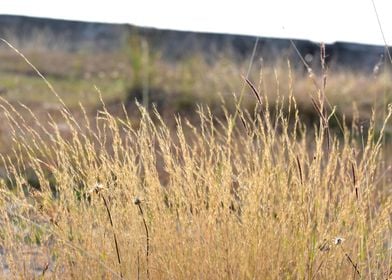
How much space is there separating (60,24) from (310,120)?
1034 cm

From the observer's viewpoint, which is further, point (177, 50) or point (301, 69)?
point (177, 50)

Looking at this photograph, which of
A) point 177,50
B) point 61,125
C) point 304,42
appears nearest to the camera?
point 61,125

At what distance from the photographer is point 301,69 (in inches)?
488

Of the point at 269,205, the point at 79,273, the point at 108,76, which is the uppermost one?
the point at 269,205

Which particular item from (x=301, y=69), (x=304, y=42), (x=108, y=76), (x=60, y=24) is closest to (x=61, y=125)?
(x=301, y=69)

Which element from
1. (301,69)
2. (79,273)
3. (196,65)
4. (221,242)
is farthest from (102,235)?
(301,69)

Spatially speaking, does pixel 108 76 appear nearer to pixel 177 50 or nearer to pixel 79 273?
pixel 177 50

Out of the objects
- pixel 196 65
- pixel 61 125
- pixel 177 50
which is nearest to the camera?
pixel 61 125

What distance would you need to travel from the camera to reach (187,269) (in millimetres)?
3010

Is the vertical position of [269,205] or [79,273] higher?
[269,205]

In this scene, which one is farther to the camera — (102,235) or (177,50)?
(177,50)

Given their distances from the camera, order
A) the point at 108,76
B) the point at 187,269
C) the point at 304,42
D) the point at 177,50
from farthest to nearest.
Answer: the point at 177,50 → the point at 304,42 → the point at 108,76 → the point at 187,269

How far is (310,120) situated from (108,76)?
5.42 meters

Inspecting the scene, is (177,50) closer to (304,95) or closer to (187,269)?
(304,95)
